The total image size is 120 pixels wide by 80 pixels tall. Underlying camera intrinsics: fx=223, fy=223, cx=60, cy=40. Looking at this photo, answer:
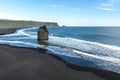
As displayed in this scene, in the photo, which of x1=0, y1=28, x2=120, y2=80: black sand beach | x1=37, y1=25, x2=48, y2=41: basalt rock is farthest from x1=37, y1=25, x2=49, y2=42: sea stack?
x1=0, y1=28, x2=120, y2=80: black sand beach

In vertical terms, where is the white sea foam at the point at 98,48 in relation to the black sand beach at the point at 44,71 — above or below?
below

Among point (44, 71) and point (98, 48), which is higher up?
point (44, 71)

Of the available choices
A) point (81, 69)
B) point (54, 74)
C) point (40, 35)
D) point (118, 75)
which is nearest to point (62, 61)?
point (81, 69)

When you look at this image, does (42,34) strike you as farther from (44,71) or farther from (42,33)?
(44,71)

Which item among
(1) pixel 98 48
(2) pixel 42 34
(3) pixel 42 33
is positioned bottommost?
(1) pixel 98 48

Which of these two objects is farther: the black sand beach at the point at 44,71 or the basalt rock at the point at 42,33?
the basalt rock at the point at 42,33

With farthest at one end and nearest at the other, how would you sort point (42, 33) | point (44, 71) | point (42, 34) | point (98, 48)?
→ point (42, 34) → point (42, 33) → point (98, 48) → point (44, 71)

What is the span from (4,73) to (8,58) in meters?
6.41

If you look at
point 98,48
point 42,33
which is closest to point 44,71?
point 98,48

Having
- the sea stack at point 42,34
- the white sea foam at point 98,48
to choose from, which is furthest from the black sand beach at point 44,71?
the sea stack at point 42,34

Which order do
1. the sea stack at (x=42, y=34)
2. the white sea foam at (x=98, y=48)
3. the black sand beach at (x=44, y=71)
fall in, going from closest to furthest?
the black sand beach at (x=44, y=71) < the white sea foam at (x=98, y=48) < the sea stack at (x=42, y=34)

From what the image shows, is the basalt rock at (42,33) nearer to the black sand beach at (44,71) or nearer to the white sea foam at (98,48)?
the white sea foam at (98,48)

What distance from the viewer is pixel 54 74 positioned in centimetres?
1967

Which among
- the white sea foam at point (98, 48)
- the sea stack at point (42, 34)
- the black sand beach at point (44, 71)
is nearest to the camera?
the black sand beach at point (44, 71)
